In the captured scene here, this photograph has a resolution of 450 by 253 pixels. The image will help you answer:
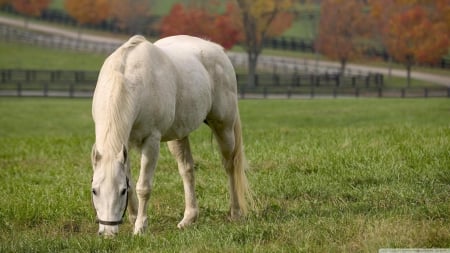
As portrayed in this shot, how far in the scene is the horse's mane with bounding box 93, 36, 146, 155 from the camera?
6.97m

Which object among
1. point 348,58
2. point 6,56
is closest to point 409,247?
point 348,58

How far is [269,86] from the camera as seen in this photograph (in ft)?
182

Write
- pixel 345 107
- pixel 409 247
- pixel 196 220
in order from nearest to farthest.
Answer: pixel 409 247, pixel 196 220, pixel 345 107

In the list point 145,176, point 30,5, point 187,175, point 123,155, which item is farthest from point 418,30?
point 123,155

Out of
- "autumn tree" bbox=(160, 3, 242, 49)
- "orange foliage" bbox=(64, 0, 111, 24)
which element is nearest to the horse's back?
"autumn tree" bbox=(160, 3, 242, 49)

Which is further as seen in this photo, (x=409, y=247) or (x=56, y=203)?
(x=56, y=203)

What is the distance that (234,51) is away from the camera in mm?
80562

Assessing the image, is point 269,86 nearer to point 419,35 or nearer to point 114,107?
point 419,35

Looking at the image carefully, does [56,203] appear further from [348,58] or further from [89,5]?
[89,5]

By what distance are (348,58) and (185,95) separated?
57.0 meters

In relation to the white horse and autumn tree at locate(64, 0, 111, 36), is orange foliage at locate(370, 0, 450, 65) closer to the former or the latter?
autumn tree at locate(64, 0, 111, 36)

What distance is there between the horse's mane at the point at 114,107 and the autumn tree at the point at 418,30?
155 feet

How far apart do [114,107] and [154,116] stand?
0.68 m

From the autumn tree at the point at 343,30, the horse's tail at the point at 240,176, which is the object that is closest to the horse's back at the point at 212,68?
the horse's tail at the point at 240,176
